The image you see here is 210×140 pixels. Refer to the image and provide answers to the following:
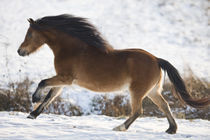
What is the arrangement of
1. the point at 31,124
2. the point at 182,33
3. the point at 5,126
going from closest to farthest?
1. the point at 5,126
2. the point at 31,124
3. the point at 182,33

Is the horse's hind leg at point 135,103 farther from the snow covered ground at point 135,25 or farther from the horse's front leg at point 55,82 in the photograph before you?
the snow covered ground at point 135,25

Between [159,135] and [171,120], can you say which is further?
[171,120]

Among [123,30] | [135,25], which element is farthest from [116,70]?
[135,25]

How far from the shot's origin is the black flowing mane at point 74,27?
5344mm

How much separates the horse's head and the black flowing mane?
0.09 metres

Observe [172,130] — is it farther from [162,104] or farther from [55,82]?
[55,82]

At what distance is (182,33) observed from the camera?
19.0m

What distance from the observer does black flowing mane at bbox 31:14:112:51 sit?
534 centimetres

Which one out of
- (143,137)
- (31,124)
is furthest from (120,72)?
(31,124)

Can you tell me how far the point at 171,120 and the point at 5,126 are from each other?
106 inches

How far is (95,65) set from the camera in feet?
16.5

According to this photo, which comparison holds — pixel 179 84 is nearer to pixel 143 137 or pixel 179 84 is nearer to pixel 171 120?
pixel 171 120

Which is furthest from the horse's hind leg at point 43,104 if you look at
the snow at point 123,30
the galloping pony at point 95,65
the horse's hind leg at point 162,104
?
the snow at point 123,30

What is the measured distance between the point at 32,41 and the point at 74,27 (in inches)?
31.7
